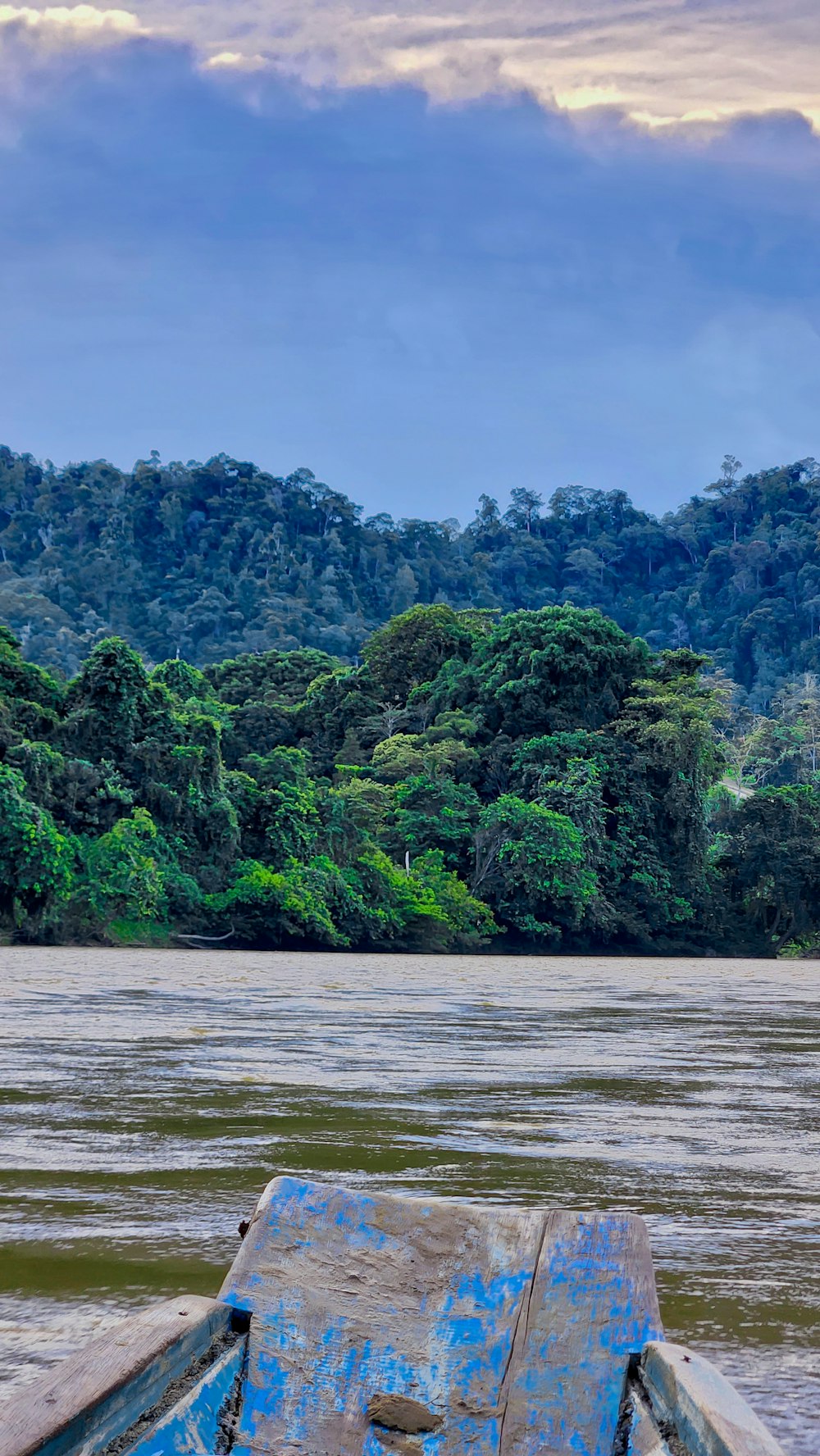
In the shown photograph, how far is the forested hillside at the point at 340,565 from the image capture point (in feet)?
227

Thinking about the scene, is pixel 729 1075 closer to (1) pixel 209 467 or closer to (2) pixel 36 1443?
(2) pixel 36 1443

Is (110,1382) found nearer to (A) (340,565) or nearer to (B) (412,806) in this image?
(B) (412,806)

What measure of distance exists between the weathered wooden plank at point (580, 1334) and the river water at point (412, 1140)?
366mm

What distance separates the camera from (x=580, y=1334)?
89.5 inches

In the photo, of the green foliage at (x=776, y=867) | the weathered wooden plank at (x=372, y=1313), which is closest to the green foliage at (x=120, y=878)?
the green foliage at (x=776, y=867)

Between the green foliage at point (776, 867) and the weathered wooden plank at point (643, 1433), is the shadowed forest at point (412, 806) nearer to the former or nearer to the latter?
the green foliage at point (776, 867)

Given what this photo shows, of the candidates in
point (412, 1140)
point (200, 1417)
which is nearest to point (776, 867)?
point (412, 1140)

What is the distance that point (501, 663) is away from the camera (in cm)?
3988

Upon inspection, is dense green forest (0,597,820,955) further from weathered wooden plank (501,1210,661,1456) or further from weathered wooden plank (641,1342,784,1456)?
weathered wooden plank (641,1342,784,1456)

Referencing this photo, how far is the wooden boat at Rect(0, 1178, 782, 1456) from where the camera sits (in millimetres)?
1909

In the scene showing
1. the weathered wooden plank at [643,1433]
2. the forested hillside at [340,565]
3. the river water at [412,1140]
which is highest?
the forested hillside at [340,565]

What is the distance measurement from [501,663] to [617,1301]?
124ft

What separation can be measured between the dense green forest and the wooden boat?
981 inches

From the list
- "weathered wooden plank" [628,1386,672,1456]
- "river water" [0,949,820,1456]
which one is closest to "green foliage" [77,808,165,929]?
"river water" [0,949,820,1456]
